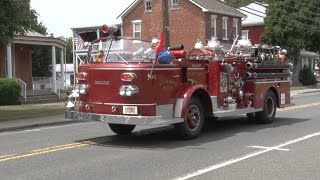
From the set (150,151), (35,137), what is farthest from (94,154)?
(35,137)

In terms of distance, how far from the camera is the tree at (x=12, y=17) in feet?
58.9

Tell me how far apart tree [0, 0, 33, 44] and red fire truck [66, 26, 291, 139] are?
694 centimetres

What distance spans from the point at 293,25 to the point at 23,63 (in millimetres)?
24350

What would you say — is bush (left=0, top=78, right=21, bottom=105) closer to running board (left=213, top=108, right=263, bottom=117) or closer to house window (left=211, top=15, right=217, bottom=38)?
running board (left=213, top=108, right=263, bottom=117)

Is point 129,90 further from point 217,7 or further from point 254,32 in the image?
point 254,32

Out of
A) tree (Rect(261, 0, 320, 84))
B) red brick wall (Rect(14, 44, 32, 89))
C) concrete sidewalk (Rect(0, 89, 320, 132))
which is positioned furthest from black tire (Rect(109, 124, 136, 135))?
tree (Rect(261, 0, 320, 84))

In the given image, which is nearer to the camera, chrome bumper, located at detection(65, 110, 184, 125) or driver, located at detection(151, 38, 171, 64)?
chrome bumper, located at detection(65, 110, 184, 125)

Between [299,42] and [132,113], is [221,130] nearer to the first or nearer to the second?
[132,113]

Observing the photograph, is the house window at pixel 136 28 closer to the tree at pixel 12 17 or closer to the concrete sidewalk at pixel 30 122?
the tree at pixel 12 17

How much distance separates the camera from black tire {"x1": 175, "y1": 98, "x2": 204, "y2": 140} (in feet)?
37.7

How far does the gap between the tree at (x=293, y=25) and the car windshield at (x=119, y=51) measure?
3739 centimetres

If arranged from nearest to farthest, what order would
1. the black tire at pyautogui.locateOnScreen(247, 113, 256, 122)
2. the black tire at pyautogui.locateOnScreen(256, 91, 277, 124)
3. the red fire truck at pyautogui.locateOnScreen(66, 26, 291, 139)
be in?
the red fire truck at pyautogui.locateOnScreen(66, 26, 291, 139)
the black tire at pyautogui.locateOnScreen(256, 91, 277, 124)
the black tire at pyautogui.locateOnScreen(247, 113, 256, 122)

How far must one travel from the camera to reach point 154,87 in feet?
35.3

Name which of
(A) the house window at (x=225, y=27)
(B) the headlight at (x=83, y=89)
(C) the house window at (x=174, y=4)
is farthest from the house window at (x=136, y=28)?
(B) the headlight at (x=83, y=89)
